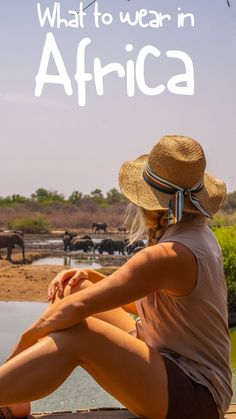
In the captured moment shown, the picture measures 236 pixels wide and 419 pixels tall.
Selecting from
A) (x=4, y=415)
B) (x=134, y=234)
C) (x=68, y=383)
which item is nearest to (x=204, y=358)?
(x=134, y=234)

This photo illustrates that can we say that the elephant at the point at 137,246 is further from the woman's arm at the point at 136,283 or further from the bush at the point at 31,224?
the bush at the point at 31,224

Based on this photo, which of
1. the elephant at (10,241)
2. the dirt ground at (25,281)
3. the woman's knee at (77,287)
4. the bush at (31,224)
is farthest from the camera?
the bush at (31,224)

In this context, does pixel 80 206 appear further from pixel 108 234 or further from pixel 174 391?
pixel 174 391

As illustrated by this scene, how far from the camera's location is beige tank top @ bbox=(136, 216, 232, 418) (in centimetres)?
216

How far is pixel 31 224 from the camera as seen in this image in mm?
24078

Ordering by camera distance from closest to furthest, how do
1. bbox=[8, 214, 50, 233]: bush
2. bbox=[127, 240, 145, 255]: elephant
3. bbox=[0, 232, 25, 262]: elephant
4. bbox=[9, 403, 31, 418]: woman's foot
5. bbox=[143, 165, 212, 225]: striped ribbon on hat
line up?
bbox=[143, 165, 212, 225]: striped ribbon on hat < bbox=[9, 403, 31, 418]: woman's foot < bbox=[127, 240, 145, 255]: elephant < bbox=[0, 232, 25, 262]: elephant < bbox=[8, 214, 50, 233]: bush

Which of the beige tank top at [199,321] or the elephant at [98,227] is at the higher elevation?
the beige tank top at [199,321]

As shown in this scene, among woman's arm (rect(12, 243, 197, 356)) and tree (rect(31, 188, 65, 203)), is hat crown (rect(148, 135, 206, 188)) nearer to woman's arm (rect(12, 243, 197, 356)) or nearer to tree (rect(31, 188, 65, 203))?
woman's arm (rect(12, 243, 197, 356))

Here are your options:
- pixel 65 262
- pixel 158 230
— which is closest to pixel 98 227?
pixel 65 262

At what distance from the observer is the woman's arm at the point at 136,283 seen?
209 centimetres

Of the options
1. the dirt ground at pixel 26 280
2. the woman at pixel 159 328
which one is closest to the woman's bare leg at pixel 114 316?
the woman at pixel 159 328

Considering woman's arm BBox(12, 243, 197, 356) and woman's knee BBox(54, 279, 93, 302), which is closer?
woman's arm BBox(12, 243, 197, 356)

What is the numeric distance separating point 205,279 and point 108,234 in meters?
21.7

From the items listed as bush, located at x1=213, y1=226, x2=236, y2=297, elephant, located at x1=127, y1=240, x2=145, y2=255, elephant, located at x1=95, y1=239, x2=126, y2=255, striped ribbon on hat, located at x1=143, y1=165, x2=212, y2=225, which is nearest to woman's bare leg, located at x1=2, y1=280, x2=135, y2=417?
striped ribbon on hat, located at x1=143, y1=165, x2=212, y2=225
